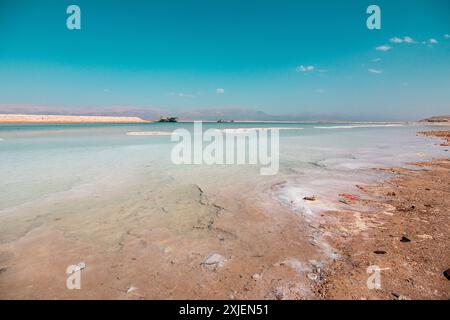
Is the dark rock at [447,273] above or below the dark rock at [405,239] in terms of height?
below

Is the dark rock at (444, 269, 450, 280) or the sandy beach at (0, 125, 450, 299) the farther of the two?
the dark rock at (444, 269, 450, 280)

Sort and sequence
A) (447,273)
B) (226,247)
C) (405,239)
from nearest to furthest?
(447,273)
(226,247)
(405,239)

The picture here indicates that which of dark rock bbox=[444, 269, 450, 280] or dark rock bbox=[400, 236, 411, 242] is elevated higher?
dark rock bbox=[400, 236, 411, 242]

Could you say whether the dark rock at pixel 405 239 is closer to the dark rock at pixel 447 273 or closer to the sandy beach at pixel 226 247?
the sandy beach at pixel 226 247

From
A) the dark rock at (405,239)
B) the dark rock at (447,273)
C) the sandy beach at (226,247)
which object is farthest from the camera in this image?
the dark rock at (405,239)

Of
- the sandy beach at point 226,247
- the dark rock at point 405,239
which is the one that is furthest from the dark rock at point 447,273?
the dark rock at point 405,239

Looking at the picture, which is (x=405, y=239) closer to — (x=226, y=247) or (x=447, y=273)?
(x=447, y=273)

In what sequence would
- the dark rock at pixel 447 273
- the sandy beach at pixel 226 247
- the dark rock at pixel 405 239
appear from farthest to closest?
the dark rock at pixel 405 239 < the dark rock at pixel 447 273 < the sandy beach at pixel 226 247

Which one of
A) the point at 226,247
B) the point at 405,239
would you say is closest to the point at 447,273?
the point at 405,239

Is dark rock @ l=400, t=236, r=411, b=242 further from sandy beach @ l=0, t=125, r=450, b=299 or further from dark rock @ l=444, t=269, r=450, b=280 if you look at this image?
dark rock @ l=444, t=269, r=450, b=280

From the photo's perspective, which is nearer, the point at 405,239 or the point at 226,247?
the point at 226,247

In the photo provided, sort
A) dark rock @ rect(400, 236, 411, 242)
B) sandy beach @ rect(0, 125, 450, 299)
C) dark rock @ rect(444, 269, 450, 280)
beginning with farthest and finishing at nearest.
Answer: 1. dark rock @ rect(400, 236, 411, 242)
2. dark rock @ rect(444, 269, 450, 280)
3. sandy beach @ rect(0, 125, 450, 299)

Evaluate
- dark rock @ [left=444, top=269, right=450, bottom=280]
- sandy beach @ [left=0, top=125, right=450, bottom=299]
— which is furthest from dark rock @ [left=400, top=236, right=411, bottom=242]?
dark rock @ [left=444, top=269, right=450, bottom=280]
